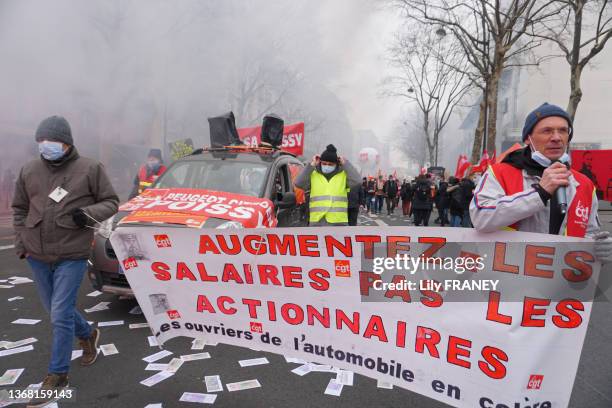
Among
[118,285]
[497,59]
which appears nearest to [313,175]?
[118,285]

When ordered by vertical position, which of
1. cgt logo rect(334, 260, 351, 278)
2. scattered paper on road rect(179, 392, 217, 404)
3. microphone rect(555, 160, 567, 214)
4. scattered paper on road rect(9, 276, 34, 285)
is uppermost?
microphone rect(555, 160, 567, 214)

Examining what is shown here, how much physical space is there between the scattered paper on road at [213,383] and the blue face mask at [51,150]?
73.3 inches

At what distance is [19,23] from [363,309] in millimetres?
12126

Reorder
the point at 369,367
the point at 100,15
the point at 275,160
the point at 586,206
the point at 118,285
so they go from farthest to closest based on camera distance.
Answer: the point at 100,15
the point at 275,160
the point at 118,285
the point at 369,367
the point at 586,206

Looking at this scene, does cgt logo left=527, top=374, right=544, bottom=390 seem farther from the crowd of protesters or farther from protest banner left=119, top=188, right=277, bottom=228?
the crowd of protesters

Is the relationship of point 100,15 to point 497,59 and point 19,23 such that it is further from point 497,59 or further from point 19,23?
point 497,59

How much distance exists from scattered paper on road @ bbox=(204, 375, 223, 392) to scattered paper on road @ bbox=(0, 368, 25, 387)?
51.2 inches

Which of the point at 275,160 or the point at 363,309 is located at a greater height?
the point at 275,160

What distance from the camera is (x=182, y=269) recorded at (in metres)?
2.76

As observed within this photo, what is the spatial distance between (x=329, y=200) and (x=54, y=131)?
303 centimetres

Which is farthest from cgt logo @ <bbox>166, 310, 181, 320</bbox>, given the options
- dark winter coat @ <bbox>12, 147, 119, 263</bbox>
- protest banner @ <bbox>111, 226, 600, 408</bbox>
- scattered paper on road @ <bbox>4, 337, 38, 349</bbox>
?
scattered paper on road @ <bbox>4, 337, 38, 349</bbox>

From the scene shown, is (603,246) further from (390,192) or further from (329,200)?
(390,192)

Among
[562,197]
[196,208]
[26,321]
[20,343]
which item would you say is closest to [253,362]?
[196,208]

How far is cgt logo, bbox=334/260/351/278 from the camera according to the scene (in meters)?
2.44
